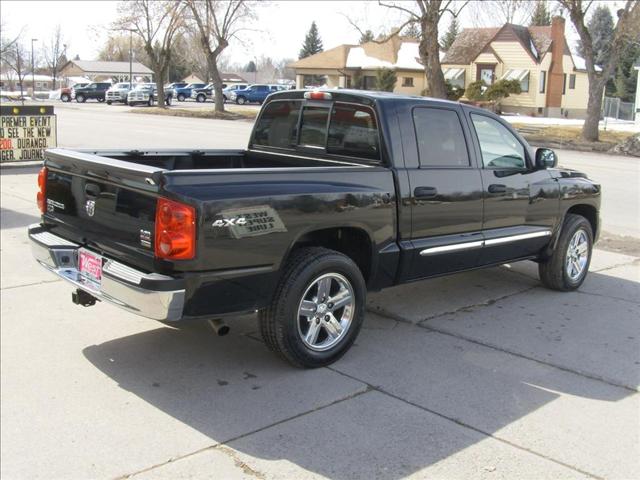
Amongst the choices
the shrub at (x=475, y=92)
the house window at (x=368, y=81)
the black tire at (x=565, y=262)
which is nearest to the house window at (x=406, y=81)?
the house window at (x=368, y=81)

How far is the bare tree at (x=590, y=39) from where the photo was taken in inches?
976

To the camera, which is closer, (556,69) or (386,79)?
(556,69)

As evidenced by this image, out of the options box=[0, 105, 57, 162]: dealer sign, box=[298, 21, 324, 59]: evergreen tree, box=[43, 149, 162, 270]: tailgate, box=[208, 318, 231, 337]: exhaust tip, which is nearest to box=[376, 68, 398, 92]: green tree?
box=[0, 105, 57, 162]: dealer sign

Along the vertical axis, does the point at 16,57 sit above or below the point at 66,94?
above

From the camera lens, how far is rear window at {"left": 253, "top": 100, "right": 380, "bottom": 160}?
543cm

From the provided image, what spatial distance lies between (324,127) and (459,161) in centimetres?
113

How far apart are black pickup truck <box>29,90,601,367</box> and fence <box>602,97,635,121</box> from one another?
132 feet

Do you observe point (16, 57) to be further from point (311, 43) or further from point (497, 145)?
point (497, 145)

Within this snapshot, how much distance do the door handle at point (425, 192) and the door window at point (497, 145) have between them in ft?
2.60

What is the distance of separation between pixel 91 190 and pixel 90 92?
63.4 meters

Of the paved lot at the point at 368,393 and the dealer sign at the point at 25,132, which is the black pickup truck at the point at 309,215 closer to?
the paved lot at the point at 368,393

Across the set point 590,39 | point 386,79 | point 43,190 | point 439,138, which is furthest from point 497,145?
point 386,79

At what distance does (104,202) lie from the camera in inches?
A: 178

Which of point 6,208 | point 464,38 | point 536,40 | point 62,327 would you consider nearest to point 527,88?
point 536,40
